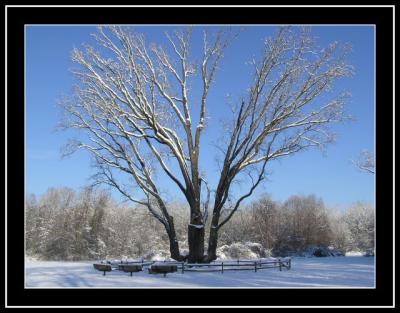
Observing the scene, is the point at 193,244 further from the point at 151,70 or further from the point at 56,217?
the point at 56,217

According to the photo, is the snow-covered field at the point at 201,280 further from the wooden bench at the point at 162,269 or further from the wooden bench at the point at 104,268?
the wooden bench at the point at 104,268

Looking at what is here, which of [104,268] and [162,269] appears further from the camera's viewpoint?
[104,268]

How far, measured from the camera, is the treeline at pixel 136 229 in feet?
158

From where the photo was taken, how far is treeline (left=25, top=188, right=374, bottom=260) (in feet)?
158

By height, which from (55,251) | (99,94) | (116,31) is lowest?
(55,251)

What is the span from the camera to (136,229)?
53938mm

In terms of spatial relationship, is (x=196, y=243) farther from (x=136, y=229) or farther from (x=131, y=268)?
(x=136, y=229)

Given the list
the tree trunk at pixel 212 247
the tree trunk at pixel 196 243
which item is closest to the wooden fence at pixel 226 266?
the tree trunk at pixel 212 247

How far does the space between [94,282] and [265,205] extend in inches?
1618

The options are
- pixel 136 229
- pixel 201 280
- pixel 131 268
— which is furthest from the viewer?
pixel 136 229

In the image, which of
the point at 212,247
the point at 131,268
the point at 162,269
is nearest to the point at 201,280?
the point at 162,269
